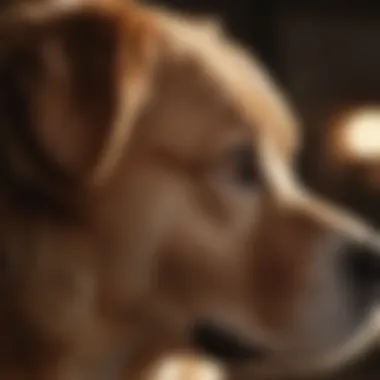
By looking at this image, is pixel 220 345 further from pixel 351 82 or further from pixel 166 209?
pixel 351 82

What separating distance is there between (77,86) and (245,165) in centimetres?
19

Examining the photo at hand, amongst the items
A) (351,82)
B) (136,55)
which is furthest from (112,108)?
(351,82)

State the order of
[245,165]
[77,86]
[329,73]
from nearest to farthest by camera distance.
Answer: [77,86] < [245,165] < [329,73]

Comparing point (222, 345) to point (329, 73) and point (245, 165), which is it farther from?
point (329, 73)

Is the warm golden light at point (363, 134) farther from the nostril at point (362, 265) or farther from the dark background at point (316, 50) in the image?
the nostril at point (362, 265)

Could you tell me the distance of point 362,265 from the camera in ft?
2.72

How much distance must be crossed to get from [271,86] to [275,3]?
133 mm

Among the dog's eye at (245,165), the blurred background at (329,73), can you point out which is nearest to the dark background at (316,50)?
the blurred background at (329,73)

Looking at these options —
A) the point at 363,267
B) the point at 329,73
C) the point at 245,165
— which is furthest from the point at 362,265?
the point at 329,73

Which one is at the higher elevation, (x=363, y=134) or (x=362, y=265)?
(x=363, y=134)

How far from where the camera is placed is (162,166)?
822 millimetres

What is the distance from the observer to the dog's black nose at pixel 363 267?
83cm

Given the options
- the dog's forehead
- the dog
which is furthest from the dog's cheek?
the dog's forehead

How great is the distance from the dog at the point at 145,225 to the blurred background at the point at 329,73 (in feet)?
0.40
